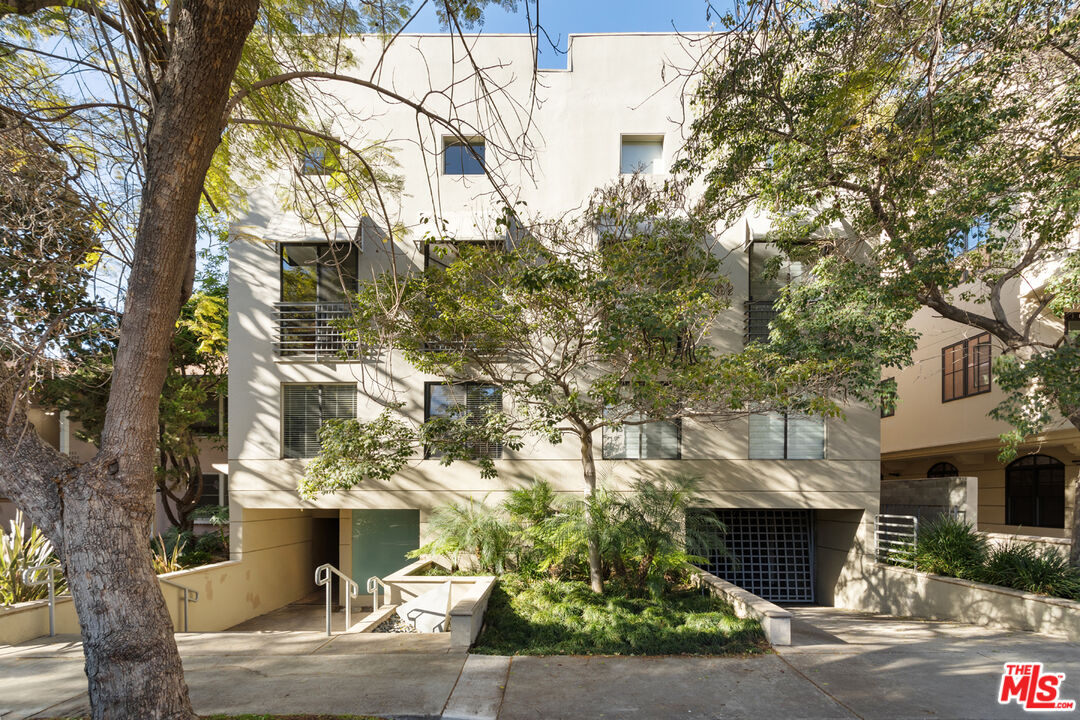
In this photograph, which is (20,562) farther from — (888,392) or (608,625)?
(888,392)

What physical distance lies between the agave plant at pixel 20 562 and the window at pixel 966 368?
755 inches

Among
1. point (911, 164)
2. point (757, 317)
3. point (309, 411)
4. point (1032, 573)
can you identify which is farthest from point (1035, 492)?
point (309, 411)

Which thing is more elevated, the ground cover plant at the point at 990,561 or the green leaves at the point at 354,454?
the green leaves at the point at 354,454

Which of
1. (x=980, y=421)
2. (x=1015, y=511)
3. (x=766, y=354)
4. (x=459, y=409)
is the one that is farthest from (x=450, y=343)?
(x=1015, y=511)

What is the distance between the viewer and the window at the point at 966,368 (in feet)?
49.5

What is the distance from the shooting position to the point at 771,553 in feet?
44.6

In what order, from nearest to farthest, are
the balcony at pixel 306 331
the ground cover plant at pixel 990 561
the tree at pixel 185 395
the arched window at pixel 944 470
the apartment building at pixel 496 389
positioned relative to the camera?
the ground cover plant at pixel 990 561
the apartment building at pixel 496 389
the balcony at pixel 306 331
the tree at pixel 185 395
the arched window at pixel 944 470

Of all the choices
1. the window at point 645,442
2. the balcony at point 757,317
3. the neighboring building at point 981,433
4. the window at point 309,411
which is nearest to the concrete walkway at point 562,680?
the window at point 645,442

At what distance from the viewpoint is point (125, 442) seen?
4105 millimetres

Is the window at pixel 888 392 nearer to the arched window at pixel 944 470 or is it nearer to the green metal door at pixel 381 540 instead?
the green metal door at pixel 381 540

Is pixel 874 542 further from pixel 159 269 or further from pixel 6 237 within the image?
pixel 6 237

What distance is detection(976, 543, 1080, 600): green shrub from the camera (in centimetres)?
859

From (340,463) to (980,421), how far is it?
15.2m

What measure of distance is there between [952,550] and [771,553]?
399 centimetres
